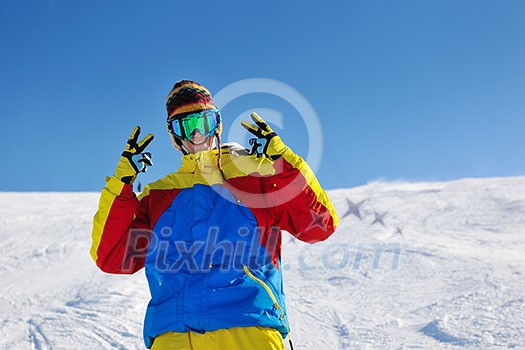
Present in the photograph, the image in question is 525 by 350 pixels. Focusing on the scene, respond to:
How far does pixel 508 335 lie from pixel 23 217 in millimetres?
8785

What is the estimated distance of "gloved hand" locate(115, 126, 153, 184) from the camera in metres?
2.57

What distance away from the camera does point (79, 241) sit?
847 centimetres

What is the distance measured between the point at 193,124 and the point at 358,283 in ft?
13.2

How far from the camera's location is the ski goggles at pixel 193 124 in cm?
277

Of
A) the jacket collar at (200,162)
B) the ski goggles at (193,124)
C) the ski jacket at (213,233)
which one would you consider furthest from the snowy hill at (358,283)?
the ski goggles at (193,124)

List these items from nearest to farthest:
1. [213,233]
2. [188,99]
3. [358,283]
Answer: [213,233] < [188,99] < [358,283]

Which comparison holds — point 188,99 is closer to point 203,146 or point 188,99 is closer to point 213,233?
point 203,146

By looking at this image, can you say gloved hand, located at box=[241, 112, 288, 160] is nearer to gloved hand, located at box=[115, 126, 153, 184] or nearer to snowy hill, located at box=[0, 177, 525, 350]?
gloved hand, located at box=[115, 126, 153, 184]

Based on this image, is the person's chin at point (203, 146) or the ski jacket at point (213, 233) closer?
the ski jacket at point (213, 233)

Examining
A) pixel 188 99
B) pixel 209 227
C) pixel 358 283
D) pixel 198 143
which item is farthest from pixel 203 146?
pixel 358 283

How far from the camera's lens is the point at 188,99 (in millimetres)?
2881

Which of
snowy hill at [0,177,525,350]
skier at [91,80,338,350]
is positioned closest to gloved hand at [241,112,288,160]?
skier at [91,80,338,350]

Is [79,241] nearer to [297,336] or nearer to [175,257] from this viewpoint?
[297,336]

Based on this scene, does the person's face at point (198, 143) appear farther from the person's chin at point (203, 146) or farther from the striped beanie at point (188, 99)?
the striped beanie at point (188, 99)
